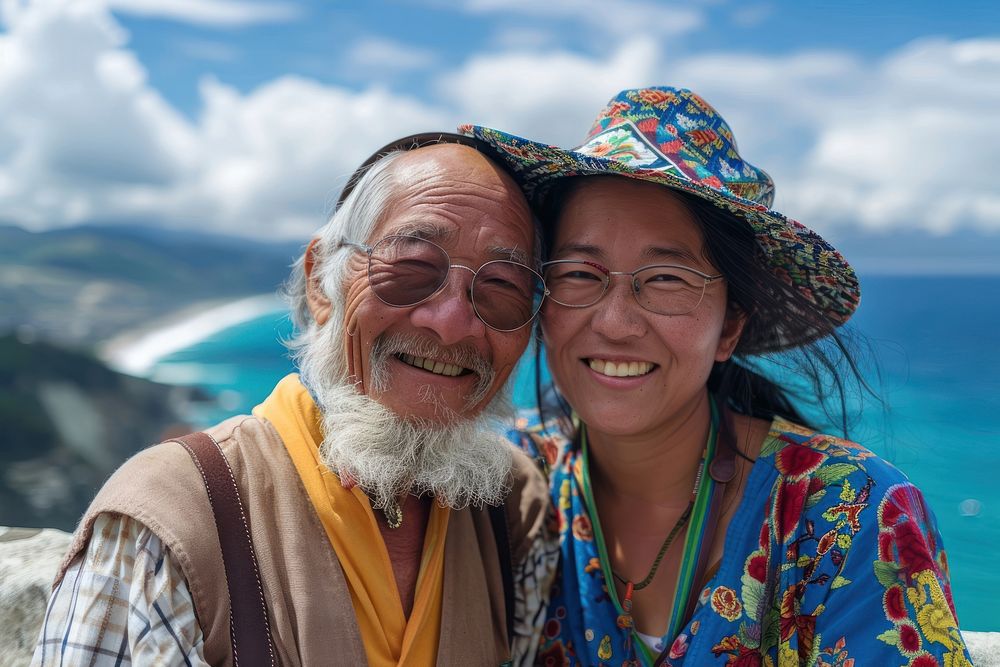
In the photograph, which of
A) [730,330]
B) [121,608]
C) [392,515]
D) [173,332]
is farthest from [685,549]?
[173,332]

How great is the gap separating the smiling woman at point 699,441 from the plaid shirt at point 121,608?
3.77ft

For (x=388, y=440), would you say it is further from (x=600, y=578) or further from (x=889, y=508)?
(x=889, y=508)

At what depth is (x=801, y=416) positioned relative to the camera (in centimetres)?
256

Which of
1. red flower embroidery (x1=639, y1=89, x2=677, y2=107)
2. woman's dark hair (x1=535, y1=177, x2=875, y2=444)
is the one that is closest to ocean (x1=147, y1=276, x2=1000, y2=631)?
woman's dark hair (x1=535, y1=177, x2=875, y2=444)

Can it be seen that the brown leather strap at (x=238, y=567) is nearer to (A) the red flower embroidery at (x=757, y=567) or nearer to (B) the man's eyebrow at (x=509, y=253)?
(B) the man's eyebrow at (x=509, y=253)

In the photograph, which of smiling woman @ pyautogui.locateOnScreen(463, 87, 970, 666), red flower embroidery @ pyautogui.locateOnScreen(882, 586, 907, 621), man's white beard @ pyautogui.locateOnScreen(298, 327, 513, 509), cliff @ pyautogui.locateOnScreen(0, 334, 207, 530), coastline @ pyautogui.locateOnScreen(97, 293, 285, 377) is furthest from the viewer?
coastline @ pyautogui.locateOnScreen(97, 293, 285, 377)

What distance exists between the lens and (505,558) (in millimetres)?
2217

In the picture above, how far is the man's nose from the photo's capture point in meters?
2.01

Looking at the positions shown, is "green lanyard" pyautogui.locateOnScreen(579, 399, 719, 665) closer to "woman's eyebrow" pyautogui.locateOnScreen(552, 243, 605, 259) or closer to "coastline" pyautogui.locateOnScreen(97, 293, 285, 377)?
"woman's eyebrow" pyautogui.locateOnScreen(552, 243, 605, 259)

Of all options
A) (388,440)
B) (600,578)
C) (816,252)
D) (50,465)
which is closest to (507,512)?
(600,578)

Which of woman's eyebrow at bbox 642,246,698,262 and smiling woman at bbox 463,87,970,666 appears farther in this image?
woman's eyebrow at bbox 642,246,698,262

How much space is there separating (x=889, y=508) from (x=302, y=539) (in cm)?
145

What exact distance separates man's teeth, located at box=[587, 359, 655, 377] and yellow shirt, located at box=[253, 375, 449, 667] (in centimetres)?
67

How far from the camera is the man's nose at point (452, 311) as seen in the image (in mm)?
2010
